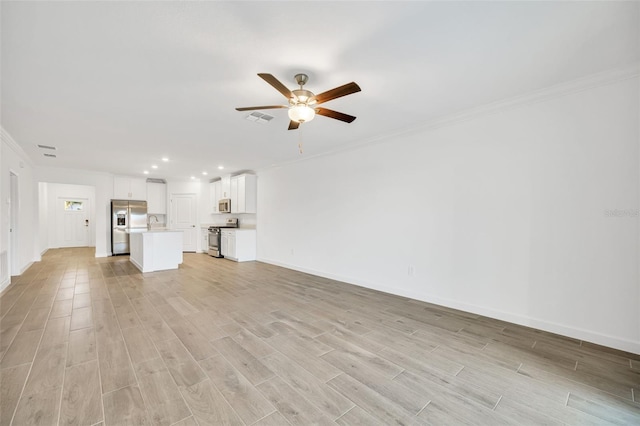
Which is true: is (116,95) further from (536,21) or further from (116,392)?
(536,21)

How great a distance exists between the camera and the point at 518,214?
304 centimetres

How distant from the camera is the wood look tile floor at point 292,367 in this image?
66.2 inches

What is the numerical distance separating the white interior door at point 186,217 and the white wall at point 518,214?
652 cm

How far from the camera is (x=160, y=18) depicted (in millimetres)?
1781

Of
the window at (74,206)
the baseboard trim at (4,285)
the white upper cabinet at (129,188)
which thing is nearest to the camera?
the baseboard trim at (4,285)

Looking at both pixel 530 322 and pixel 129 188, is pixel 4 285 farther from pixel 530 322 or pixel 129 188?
pixel 530 322

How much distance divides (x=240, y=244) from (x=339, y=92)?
570cm

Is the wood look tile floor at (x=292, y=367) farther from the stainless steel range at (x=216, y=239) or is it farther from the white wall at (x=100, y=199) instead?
the white wall at (x=100, y=199)

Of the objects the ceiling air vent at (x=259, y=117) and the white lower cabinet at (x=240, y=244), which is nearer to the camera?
the ceiling air vent at (x=259, y=117)

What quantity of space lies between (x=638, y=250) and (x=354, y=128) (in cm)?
329

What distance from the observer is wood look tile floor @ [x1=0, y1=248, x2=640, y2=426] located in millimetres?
1681

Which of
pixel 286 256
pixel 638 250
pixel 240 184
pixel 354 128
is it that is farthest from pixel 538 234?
pixel 240 184

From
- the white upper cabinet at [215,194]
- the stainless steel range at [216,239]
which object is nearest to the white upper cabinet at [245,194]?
the stainless steel range at [216,239]

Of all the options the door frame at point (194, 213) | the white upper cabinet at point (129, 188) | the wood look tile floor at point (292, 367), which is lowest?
the wood look tile floor at point (292, 367)
